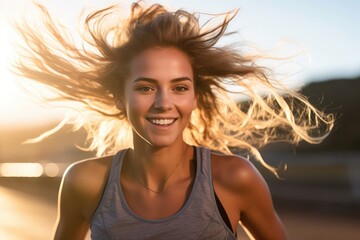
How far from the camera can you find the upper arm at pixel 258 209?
3906mm

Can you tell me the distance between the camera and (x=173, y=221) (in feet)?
12.5

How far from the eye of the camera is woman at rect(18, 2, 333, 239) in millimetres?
3822

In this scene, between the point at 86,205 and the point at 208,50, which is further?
the point at 208,50

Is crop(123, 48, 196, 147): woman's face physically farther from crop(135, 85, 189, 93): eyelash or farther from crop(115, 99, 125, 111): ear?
A: crop(115, 99, 125, 111): ear

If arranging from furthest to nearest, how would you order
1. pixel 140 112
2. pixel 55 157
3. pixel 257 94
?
pixel 55 157, pixel 257 94, pixel 140 112

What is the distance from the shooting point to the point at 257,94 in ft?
15.8

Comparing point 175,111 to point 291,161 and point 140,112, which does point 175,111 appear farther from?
point 291,161

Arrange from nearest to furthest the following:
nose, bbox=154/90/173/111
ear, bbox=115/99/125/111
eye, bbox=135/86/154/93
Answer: nose, bbox=154/90/173/111
eye, bbox=135/86/154/93
ear, bbox=115/99/125/111

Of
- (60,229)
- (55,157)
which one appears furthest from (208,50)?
(55,157)

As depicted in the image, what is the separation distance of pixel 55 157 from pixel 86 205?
41.5 metres

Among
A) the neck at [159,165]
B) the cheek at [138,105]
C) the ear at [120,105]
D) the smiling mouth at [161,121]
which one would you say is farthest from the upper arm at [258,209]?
the ear at [120,105]

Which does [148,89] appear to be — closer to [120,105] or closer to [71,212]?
[120,105]

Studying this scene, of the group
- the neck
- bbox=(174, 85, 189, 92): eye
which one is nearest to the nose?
bbox=(174, 85, 189, 92): eye

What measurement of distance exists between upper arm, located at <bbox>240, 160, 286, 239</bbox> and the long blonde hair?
0.79 meters
